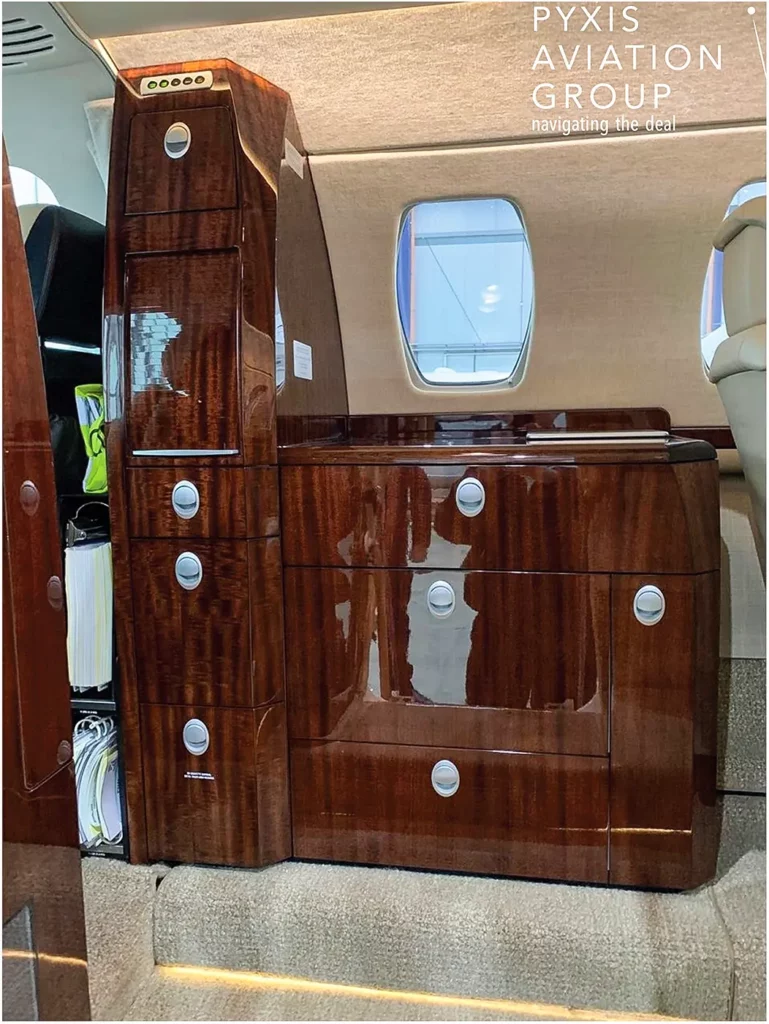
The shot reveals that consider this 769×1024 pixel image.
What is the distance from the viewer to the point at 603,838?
1.49m

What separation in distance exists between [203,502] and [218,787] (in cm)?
62

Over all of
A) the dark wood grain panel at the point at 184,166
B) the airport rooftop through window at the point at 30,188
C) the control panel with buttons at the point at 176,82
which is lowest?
the dark wood grain panel at the point at 184,166

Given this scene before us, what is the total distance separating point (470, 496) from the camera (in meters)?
1.47

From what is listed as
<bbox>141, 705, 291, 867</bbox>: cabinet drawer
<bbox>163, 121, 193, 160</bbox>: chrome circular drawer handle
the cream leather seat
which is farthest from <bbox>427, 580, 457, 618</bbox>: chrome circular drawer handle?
<bbox>163, 121, 193, 160</bbox>: chrome circular drawer handle

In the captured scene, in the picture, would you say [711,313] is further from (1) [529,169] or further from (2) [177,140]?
(2) [177,140]

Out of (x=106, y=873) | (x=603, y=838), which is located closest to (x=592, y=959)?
(x=603, y=838)

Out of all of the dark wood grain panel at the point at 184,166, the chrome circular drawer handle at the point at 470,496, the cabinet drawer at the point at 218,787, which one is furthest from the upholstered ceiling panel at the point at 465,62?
the cabinet drawer at the point at 218,787

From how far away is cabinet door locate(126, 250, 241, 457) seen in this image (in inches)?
58.6

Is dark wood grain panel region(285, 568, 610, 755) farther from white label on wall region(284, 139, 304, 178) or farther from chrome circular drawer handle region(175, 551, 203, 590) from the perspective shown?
white label on wall region(284, 139, 304, 178)

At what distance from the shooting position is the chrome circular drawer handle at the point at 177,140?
1510mm

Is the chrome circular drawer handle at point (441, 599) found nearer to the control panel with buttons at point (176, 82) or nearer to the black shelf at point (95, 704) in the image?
the black shelf at point (95, 704)

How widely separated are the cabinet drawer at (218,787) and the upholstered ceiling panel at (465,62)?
4.86ft

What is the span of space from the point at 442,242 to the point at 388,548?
3.52 feet

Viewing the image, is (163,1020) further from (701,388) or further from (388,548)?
(701,388)
